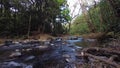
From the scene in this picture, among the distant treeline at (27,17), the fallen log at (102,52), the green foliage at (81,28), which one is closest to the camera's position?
the fallen log at (102,52)

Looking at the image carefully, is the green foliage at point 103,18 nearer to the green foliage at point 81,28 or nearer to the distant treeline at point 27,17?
the green foliage at point 81,28

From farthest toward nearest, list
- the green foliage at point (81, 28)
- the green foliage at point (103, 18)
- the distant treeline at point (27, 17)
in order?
the green foliage at point (81, 28) < the distant treeline at point (27, 17) < the green foliage at point (103, 18)

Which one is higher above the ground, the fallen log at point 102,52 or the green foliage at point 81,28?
the green foliage at point 81,28

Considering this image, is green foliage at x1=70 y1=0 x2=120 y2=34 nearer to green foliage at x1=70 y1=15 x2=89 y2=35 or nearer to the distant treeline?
green foliage at x1=70 y1=15 x2=89 y2=35

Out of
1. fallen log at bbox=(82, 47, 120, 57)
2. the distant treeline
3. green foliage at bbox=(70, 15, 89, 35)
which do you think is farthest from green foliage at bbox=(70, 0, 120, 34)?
the distant treeline

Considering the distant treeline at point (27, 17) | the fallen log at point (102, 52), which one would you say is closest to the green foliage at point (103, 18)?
the fallen log at point (102, 52)

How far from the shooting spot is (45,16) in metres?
26.2

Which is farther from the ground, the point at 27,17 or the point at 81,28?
the point at 27,17

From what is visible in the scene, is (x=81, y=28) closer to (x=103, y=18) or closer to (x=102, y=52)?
(x=103, y=18)

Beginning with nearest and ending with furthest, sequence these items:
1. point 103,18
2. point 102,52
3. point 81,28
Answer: point 102,52, point 103,18, point 81,28

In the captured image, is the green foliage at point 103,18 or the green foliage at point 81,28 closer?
the green foliage at point 103,18

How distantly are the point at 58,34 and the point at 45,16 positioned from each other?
458 cm

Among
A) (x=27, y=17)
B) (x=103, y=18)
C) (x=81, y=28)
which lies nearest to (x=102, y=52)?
(x=103, y=18)

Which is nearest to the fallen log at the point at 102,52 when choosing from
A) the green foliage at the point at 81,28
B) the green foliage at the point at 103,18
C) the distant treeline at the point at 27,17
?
the green foliage at the point at 103,18
